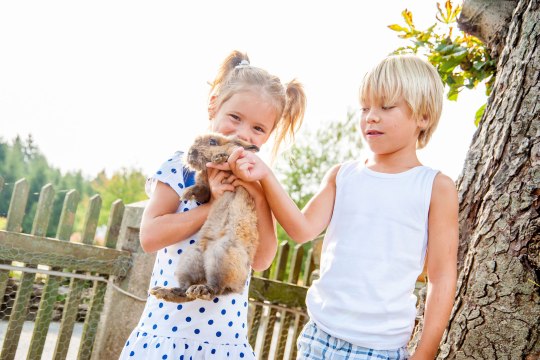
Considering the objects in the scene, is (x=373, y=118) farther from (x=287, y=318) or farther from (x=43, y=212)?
(x=287, y=318)

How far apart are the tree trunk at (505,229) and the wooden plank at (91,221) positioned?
7.75ft

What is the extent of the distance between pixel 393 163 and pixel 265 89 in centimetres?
57

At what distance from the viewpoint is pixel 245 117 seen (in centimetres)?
208

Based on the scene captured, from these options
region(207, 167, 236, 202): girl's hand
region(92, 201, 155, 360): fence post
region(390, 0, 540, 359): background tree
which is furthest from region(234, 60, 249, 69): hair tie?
region(92, 201, 155, 360): fence post

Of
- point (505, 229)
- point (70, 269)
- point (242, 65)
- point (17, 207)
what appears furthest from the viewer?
point (70, 269)

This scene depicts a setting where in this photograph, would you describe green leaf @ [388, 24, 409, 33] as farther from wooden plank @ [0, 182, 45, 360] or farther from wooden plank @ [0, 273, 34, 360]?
wooden plank @ [0, 273, 34, 360]

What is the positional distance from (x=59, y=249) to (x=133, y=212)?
0.50m

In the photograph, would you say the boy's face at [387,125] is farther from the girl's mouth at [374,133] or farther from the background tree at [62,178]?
the background tree at [62,178]

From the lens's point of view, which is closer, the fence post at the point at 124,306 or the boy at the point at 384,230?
the boy at the point at 384,230

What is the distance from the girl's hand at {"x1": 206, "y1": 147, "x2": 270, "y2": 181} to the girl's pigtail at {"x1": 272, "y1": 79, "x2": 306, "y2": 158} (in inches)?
19.1

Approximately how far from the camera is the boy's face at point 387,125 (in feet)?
6.12

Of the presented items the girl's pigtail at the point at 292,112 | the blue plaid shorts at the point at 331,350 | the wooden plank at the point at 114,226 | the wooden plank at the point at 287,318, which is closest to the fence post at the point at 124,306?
the wooden plank at the point at 114,226

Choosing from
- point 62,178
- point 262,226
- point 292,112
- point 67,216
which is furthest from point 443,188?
point 62,178

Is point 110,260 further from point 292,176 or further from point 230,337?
point 292,176
